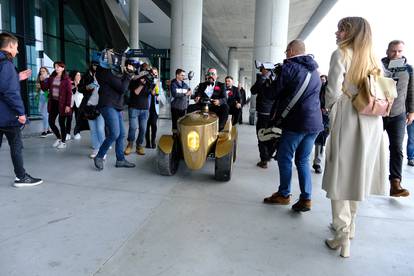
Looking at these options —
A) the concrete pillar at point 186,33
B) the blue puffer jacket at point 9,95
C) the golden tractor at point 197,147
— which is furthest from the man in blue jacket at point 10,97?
the concrete pillar at point 186,33

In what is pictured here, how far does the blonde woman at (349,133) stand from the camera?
2.55 meters

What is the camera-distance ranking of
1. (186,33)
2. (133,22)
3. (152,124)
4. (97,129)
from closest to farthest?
1. (97,129)
2. (152,124)
3. (186,33)
4. (133,22)

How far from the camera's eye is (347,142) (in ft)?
8.45

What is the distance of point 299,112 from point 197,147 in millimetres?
1484

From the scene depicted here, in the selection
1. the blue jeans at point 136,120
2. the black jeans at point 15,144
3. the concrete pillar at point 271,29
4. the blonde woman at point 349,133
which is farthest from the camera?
the concrete pillar at point 271,29

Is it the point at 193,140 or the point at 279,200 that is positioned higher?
the point at 193,140

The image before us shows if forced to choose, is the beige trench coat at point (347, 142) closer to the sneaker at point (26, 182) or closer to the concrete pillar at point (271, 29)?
the sneaker at point (26, 182)

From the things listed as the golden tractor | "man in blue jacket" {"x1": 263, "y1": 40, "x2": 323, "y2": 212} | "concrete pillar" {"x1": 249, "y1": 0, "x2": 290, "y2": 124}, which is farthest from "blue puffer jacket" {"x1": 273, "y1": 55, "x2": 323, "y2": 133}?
"concrete pillar" {"x1": 249, "y1": 0, "x2": 290, "y2": 124}

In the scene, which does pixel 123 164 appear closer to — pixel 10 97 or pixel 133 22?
pixel 10 97

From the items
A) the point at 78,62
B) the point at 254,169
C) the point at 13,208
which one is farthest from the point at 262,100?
the point at 78,62

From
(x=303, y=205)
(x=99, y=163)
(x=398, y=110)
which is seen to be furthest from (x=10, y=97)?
(x=398, y=110)

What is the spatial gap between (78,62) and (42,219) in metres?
14.5

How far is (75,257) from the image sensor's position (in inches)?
97.3

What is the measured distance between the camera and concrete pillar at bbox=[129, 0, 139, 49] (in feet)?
56.6
